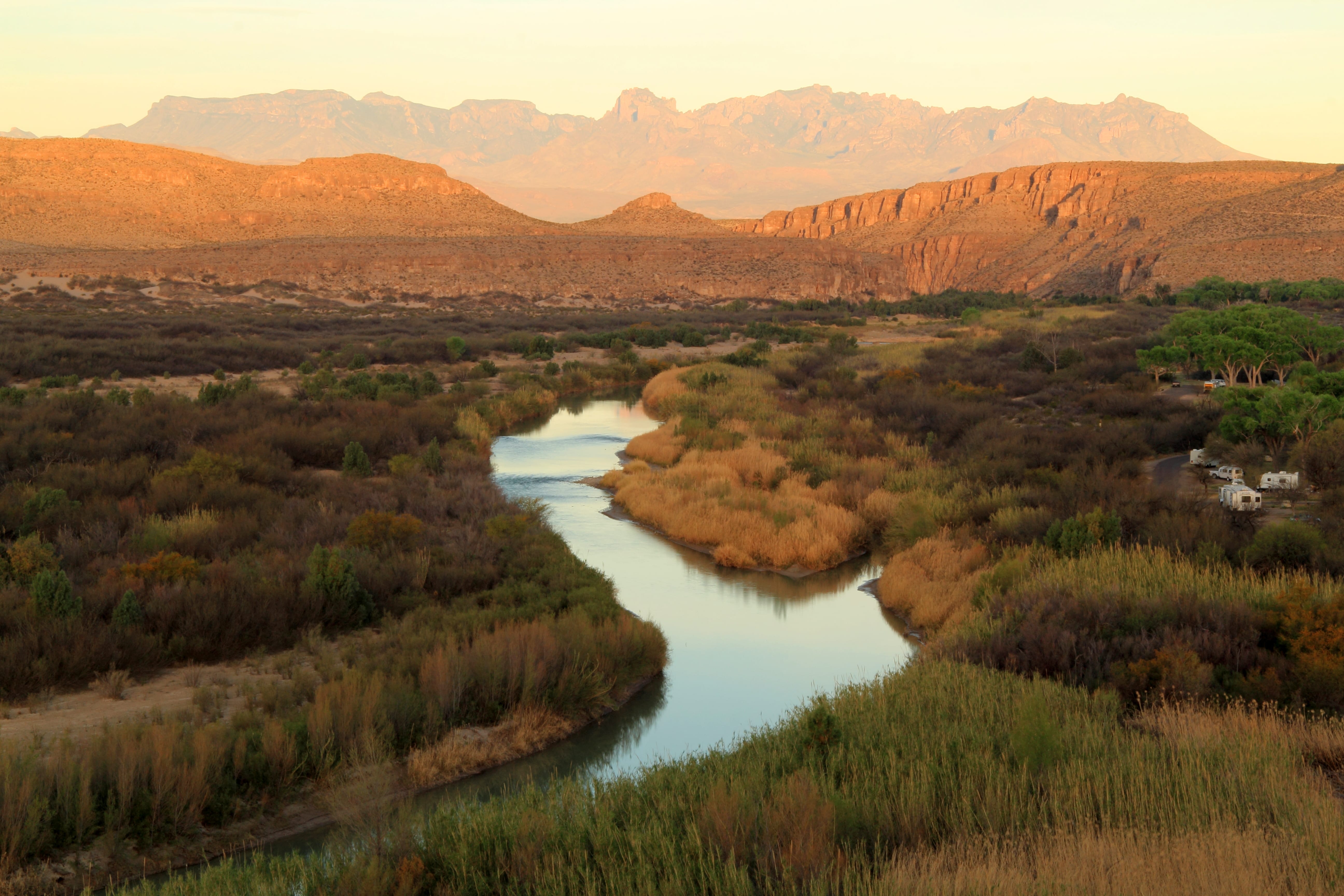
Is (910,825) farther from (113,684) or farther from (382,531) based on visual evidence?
(382,531)

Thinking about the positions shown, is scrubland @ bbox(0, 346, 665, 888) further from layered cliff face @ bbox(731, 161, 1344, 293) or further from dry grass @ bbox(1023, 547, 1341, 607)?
layered cliff face @ bbox(731, 161, 1344, 293)

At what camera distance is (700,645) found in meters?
12.7

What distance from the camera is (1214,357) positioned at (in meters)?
27.7

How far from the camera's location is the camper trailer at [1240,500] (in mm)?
13867

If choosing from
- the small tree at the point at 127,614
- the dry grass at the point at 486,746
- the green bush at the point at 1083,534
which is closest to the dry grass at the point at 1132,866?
the dry grass at the point at 486,746

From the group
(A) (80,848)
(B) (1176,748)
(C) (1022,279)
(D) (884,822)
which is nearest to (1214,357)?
(B) (1176,748)

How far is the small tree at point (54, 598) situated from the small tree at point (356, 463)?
882 cm

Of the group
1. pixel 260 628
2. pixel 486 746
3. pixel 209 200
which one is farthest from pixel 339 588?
pixel 209 200

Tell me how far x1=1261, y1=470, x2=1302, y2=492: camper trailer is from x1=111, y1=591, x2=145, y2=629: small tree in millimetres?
15951

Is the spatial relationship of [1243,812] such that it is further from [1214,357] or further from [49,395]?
[49,395]

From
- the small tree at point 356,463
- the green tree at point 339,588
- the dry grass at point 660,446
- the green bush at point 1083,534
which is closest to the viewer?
the green tree at point 339,588

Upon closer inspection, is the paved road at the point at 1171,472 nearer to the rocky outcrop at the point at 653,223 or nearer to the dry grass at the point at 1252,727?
the dry grass at the point at 1252,727

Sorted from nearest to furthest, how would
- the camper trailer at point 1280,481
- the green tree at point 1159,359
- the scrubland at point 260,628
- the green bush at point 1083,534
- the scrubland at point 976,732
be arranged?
the scrubland at point 976,732 → the scrubland at point 260,628 → the green bush at point 1083,534 → the camper trailer at point 1280,481 → the green tree at point 1159,359

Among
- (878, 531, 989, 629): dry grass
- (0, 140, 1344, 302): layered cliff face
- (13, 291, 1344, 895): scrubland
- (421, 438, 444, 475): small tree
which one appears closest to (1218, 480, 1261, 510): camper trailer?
(13, 291, 1344, 895): scrubland
